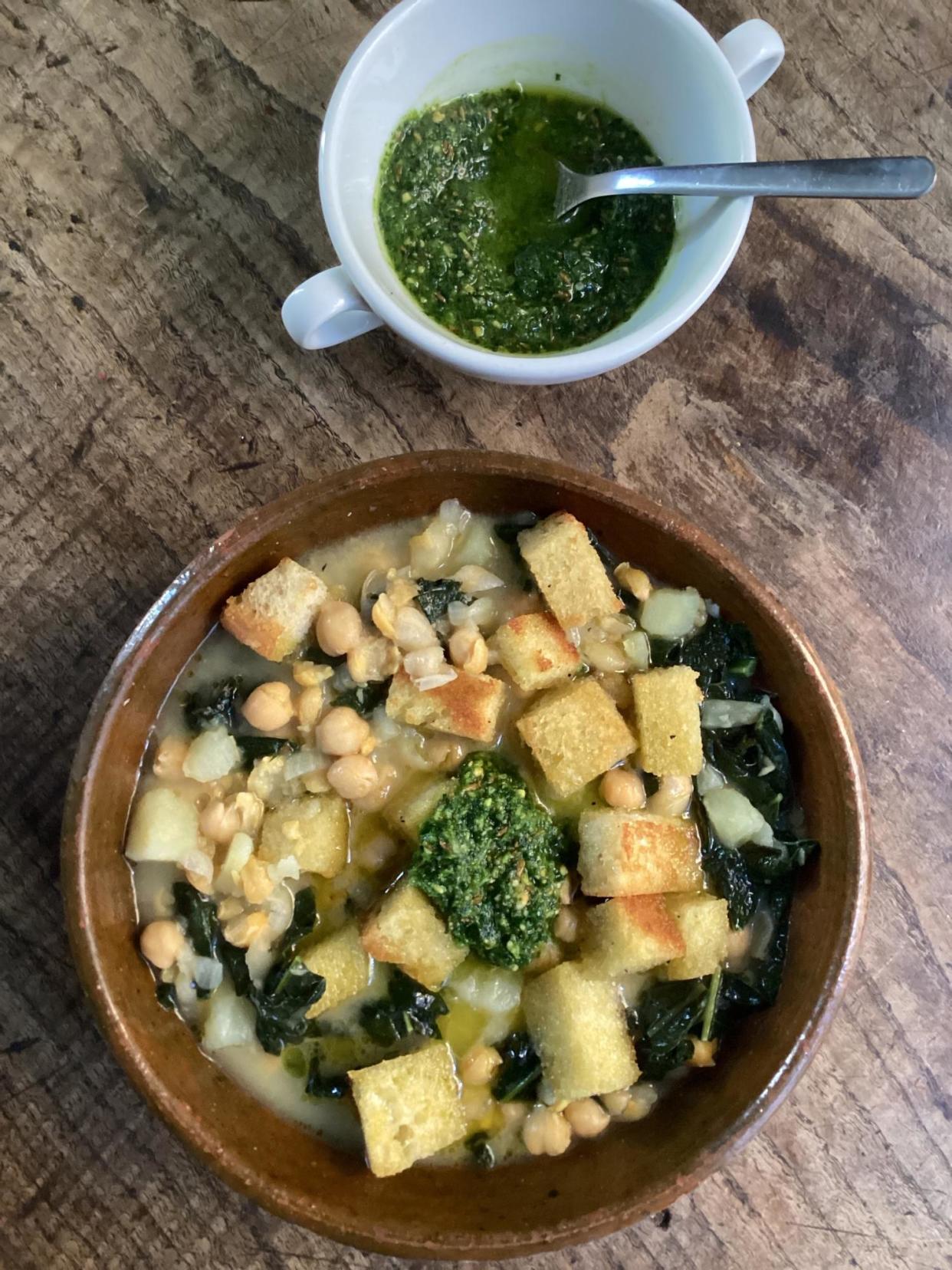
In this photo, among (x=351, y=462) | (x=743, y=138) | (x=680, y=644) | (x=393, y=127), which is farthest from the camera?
(x=351, y=462)

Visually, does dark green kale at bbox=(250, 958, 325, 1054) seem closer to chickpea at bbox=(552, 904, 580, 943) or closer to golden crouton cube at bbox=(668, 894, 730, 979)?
chickpea at bbox=(552, 904, 580, 943)

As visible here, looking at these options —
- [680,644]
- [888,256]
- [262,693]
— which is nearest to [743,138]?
[888,256]

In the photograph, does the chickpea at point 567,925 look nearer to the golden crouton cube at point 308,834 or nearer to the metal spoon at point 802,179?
the golden crouton cube at point 308,834

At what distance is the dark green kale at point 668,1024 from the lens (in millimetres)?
2381

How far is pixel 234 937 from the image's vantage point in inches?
89.2

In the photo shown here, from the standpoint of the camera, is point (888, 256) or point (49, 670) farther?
point (888, 256)

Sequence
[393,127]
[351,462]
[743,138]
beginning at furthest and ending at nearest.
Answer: [351,462] → [393,127] → [743,138]

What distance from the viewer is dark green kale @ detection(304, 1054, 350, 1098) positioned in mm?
2352

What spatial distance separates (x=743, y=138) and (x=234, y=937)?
210 cm

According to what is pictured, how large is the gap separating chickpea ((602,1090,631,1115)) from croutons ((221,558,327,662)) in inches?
52.7

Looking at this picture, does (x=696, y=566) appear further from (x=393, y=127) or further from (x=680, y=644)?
(x=393, y=127)

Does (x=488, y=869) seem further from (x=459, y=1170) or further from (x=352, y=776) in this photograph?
(x=459, y=1170)

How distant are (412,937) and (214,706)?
713mm

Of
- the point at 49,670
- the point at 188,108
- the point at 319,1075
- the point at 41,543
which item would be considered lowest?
the point at 319,1075
